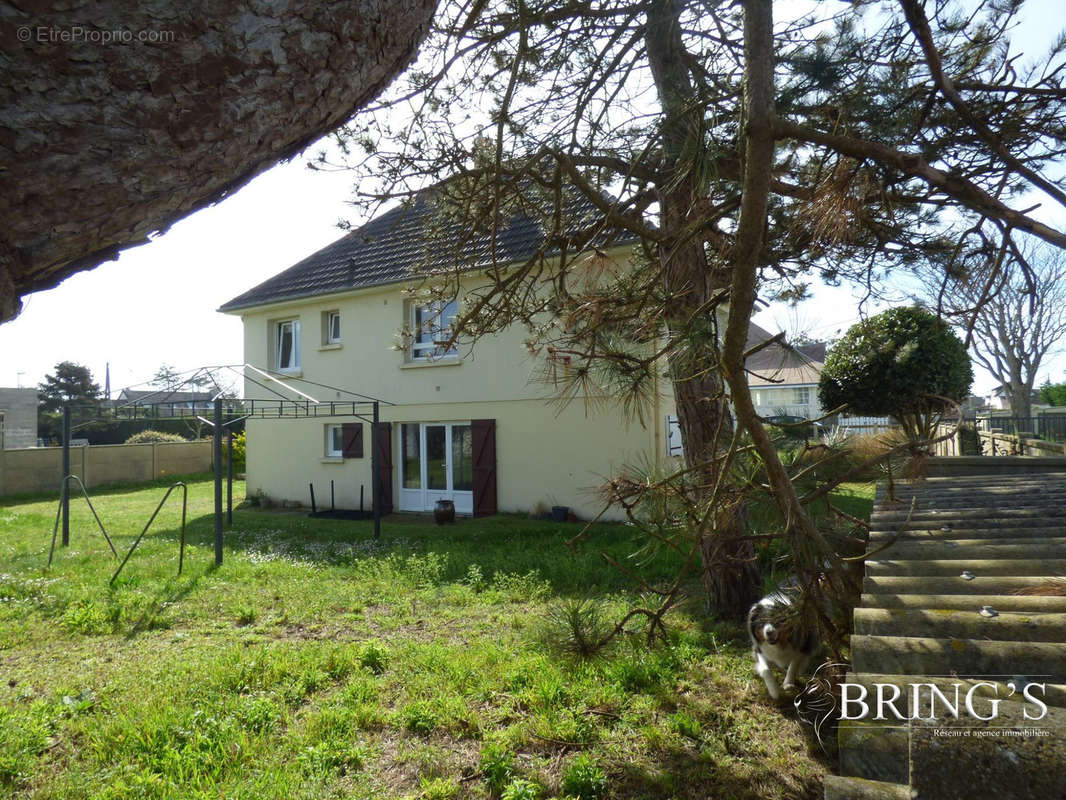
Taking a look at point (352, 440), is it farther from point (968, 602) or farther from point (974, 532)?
point (968, 602)

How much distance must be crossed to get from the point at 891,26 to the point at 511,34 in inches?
96.3

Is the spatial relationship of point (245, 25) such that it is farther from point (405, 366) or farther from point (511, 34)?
point (405, 366)

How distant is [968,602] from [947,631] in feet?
0.77

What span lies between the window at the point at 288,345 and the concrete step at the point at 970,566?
15.3 meters

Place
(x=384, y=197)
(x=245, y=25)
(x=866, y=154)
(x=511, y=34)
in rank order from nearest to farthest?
(x=245, y=25), (x=866, y=154), (x=384, y=197), (x=511, y=34)

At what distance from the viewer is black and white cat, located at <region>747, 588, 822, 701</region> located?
3426 mm

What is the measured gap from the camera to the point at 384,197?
4.28 metres

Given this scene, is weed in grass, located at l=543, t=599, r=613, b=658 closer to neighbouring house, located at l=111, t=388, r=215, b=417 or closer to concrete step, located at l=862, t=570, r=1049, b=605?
concrete step, located at l=862, t=570, r=1049, b=605

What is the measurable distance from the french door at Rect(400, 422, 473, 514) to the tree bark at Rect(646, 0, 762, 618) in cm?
825

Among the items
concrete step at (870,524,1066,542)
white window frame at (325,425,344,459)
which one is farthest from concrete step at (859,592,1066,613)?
white window frame at (325,425,344,459)

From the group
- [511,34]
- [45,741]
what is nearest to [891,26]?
[511,34]

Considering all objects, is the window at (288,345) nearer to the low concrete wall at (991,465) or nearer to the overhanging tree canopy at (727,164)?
the overhanging tree canopy at (727,164)

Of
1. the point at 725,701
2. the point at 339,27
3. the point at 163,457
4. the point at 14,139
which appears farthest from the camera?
the point at 163,457

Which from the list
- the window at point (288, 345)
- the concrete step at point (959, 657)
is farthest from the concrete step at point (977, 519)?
the window at point (288, 345)
